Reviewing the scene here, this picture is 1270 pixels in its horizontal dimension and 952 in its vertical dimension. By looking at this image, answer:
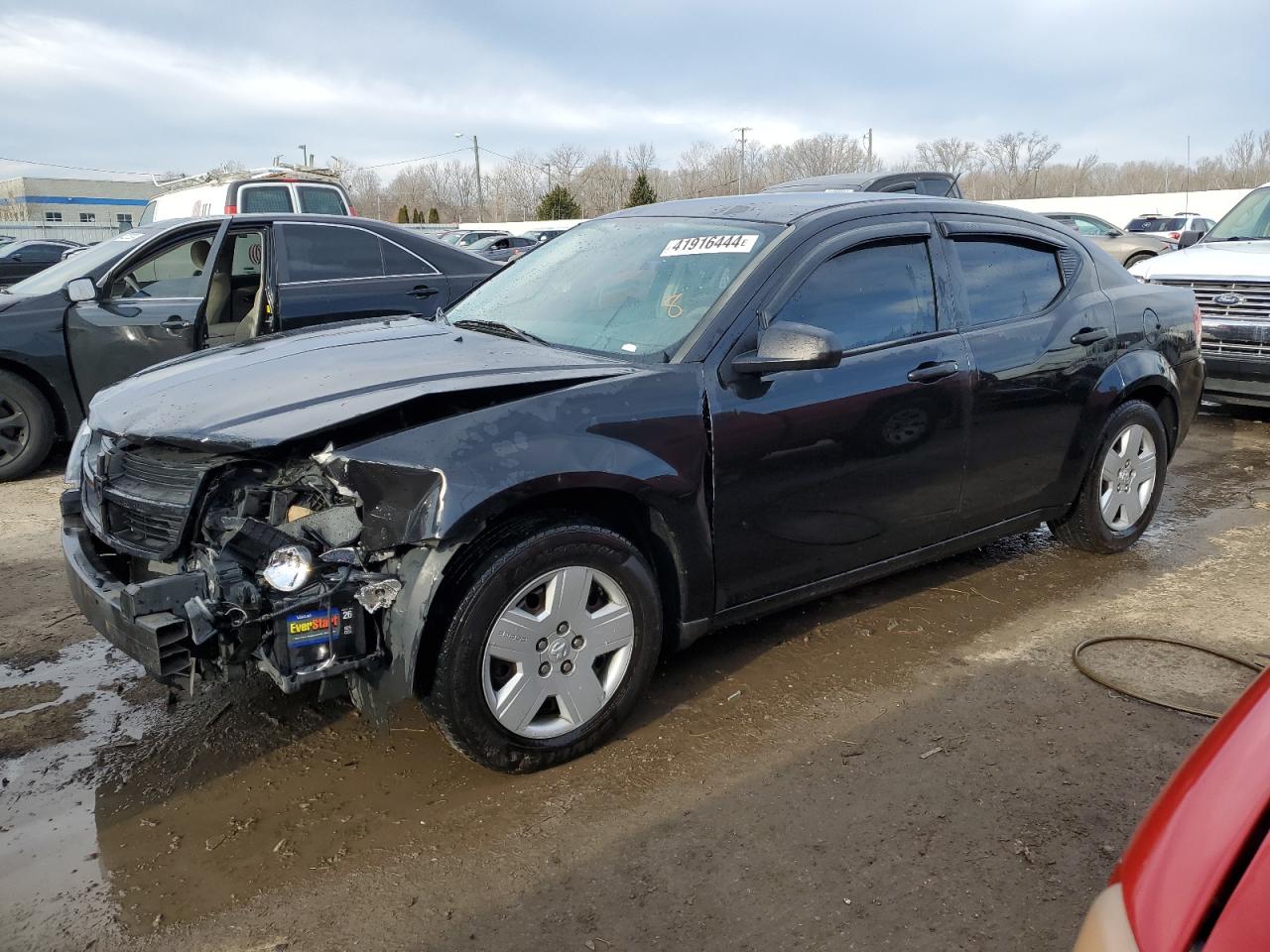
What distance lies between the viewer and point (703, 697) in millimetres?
3502

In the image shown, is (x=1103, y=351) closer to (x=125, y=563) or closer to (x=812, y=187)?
(x=125, y=563)

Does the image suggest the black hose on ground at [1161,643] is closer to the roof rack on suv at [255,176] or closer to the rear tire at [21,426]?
the rear tire at [21,426]

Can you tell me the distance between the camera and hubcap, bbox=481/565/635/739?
2.84 metres

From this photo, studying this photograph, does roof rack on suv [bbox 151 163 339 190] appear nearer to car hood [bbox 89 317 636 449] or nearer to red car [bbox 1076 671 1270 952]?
car hood [bbox 89 317 636 449]

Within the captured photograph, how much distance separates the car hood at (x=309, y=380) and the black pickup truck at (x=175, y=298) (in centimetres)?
278

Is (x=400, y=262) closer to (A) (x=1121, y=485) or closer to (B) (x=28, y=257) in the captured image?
(A) (x=1121, y=485)

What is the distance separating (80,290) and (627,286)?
4487mm

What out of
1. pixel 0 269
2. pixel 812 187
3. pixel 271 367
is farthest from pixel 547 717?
pixel 0 269

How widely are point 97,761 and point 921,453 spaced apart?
301cm

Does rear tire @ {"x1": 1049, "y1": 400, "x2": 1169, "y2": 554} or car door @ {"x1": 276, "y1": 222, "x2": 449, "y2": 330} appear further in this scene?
car door @ {"x1": 276, "y1": 222, "x2": 449, "y2": 330}

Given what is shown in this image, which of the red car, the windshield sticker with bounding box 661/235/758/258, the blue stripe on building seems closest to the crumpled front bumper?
the windshield sticker with bounding box 661/235/758/258

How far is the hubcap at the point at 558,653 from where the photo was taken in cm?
284

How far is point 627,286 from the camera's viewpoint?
371 centimetres

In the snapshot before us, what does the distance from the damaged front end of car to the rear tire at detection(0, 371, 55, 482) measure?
13.6ft
